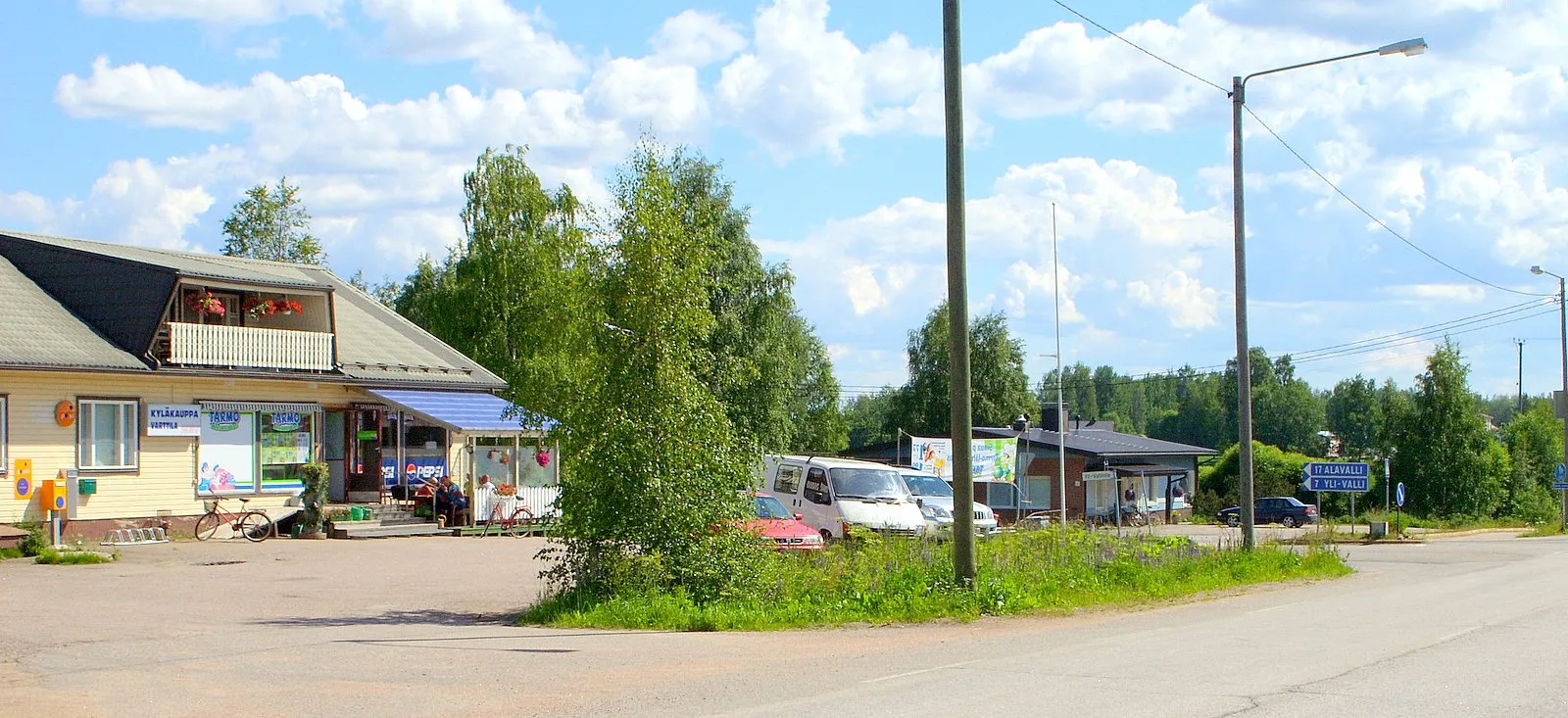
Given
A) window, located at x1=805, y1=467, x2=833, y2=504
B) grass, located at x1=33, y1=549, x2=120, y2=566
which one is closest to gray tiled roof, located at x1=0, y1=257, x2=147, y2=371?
grass, located at x1=33, y1=549, x2=120, y2=566

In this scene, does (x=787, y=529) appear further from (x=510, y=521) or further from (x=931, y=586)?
(x=510, y=521)

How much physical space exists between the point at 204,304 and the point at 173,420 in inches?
126

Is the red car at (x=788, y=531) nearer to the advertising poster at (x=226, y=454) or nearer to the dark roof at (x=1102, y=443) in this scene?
the advertising poster at (x=226, y=454)

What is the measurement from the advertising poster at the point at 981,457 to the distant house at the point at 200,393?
12.7 meters

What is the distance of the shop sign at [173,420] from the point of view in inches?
1149

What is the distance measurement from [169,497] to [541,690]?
2193 centimetres

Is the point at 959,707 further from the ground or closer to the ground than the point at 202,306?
closer to the ground

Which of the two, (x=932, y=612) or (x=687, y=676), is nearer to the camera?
(x=687, y=676)

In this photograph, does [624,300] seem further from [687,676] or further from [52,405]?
[52,405]

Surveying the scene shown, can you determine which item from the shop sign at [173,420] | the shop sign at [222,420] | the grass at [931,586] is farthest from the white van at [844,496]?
the shop sign at [173,420]

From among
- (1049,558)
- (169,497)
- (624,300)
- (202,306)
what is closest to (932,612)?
(1049,558)

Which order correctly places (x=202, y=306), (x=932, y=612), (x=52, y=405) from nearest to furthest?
(x=932, y=612) < (x=52, y=405) < (x=202, y=306)

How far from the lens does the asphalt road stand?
391 inches

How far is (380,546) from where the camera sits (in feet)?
93.2
